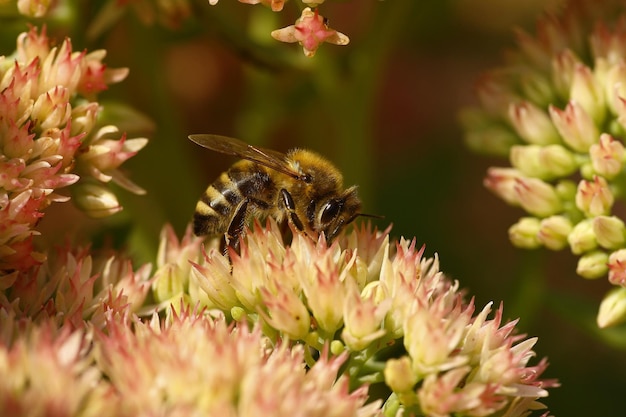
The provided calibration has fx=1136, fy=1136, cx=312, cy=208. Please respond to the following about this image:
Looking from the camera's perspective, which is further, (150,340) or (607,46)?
(607,46)

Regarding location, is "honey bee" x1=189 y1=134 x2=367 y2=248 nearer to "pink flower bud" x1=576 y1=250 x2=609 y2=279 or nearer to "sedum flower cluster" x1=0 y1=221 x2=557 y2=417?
"sedum flower cluster" x1=0 y1=221 x2=557 y2=417

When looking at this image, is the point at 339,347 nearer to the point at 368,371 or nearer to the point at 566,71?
the point at 368,371

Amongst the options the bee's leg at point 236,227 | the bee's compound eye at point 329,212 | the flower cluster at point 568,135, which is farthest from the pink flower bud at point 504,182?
the bee's leg at point 236,227

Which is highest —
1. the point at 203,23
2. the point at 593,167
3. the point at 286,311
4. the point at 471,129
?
the point at 203,23

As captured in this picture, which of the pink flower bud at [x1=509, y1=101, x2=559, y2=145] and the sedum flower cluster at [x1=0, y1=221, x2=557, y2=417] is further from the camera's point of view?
the pink flower bud at [x1=509, y1=101, x2=559, y2=145]

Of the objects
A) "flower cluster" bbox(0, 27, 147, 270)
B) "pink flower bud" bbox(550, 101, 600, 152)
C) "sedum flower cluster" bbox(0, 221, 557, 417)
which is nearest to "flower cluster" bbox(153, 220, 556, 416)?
"sedum flower cluster" bbox(0, 221, 557, 417)

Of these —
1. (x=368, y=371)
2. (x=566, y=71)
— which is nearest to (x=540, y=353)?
(x=566, y=71)
